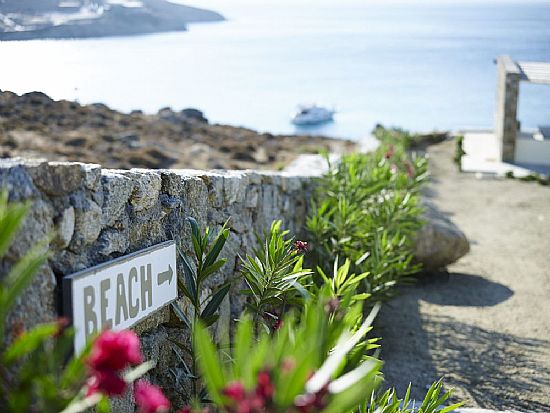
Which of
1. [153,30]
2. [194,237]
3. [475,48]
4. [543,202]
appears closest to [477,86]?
[475,48]

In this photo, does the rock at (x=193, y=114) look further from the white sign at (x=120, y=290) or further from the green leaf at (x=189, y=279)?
the white sign at (x=120, y=290)

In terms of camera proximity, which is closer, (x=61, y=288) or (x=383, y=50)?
(x=61, y=288)

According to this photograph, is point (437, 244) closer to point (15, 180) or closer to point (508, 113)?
point (15, 180)

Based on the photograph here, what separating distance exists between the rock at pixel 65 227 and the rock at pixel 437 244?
204 inches

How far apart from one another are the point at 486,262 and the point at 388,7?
86.5 m

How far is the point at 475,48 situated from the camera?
64.4 meters

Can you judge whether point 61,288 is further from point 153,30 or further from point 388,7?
point 388,7

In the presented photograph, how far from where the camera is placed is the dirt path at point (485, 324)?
16.1 ft

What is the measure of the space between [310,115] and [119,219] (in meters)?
45.7

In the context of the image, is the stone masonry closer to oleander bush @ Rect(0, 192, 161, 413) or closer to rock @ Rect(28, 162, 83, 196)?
rock @ Rect(28, 162, 83, 196)

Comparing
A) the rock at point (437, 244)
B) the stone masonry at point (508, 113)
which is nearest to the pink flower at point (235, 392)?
the rock at point (437, 244)

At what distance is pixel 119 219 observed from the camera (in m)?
2.75

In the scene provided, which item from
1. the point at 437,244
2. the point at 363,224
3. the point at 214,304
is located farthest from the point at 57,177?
the point at 437,244

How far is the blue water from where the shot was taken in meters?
38.1
